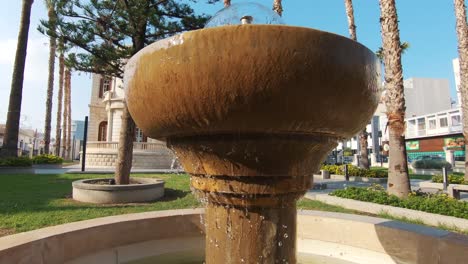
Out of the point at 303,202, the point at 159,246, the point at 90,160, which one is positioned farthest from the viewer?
the point at 90,160

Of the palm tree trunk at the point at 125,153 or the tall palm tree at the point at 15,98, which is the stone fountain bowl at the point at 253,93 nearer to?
the palm tree trunk at the point at 125,153

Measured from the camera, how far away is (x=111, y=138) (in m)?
27.4

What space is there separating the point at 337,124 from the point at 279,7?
12081mm

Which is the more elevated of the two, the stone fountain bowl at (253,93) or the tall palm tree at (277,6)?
the tall palm tree at (277,6)

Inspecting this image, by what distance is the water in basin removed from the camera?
3.38 meters

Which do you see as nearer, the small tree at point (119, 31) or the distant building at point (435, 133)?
the small tree at point (119, 31)

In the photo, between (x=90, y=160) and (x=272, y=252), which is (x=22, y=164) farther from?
(x=272, y=252)

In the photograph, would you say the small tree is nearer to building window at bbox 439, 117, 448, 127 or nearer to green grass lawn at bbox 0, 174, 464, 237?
green grass lawn at bbox 0, 174, 464, 237

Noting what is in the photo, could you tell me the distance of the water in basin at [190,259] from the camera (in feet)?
11.1

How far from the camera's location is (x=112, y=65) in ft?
31.6

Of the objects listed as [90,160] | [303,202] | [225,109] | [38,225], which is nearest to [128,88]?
[225,109]

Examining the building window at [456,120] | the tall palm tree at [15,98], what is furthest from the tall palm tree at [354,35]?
the building window at [456,120]

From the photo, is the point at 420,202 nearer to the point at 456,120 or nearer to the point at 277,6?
the point at 277,6

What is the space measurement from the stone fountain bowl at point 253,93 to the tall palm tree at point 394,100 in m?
7.27
